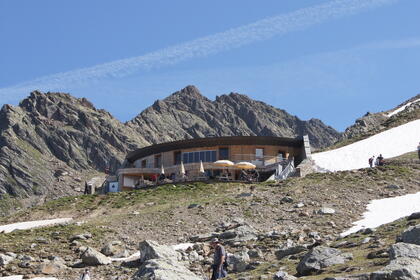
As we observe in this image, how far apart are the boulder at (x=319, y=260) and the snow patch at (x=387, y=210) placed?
36.5 ft

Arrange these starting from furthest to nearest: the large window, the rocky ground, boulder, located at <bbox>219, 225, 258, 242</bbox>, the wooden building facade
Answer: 1. the large window
2. the wooden building facade
3. boulder, located at <bbox>219, 225, 258, 242</bbox>
4. the rocky ground

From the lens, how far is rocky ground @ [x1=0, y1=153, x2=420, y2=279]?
67.7ft

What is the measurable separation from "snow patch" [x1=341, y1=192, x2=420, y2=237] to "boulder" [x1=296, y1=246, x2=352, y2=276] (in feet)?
36.5

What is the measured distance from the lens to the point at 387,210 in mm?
36156

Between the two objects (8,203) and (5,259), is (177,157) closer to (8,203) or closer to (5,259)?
(5,259)

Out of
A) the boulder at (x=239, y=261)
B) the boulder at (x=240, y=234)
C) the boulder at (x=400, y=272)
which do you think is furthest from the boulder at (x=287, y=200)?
the boulder at (x=400, y=272)

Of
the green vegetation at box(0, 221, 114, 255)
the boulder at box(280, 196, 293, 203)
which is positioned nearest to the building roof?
the boulder at box(280, 196, 293, 203)

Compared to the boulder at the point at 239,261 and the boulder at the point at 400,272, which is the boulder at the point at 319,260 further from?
the boulder at the point at 239,261

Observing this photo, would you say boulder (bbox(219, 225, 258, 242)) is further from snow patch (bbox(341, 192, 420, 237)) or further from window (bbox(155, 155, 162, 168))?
window (bbox(155, 155, 162, 168))

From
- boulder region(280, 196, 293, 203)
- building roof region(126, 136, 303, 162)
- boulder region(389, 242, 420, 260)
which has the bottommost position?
boulder region(389, 242, 420, 260)

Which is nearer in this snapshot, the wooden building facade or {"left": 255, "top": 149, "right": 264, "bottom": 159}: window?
the wooden building facade

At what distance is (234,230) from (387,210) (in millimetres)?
9976

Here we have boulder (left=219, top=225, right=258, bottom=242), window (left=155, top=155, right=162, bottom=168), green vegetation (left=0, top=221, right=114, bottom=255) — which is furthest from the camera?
window (left=155, top=155, right=162, bottom=168)

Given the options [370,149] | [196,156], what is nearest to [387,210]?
[196,156]
